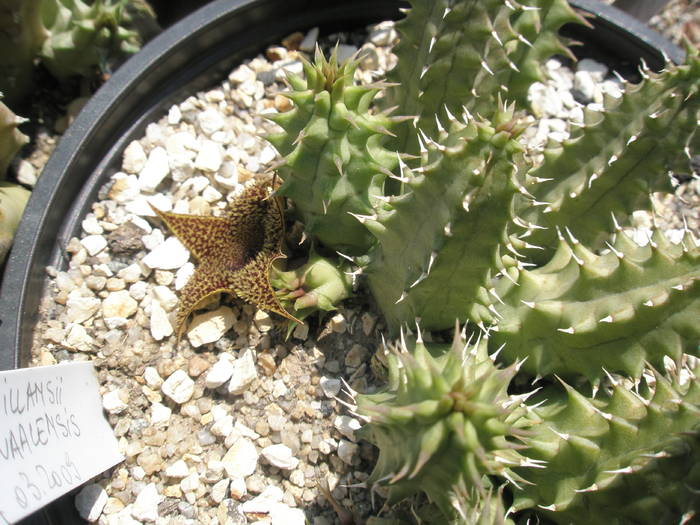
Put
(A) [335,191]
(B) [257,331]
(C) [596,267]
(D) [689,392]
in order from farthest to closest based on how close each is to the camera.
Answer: (B) [257,331]
(A) [335,191]
(C) [596,267]
(D) [689,392]

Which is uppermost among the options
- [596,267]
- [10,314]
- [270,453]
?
[596,267]

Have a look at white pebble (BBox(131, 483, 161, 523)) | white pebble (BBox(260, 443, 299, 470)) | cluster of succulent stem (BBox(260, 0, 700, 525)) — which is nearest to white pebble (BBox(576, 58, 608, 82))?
cluster of succulent stem (BBox(260, 0, 700, 525))

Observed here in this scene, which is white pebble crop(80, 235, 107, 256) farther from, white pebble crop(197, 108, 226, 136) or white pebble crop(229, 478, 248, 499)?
white pebble crop(229, 478, 248, 499)

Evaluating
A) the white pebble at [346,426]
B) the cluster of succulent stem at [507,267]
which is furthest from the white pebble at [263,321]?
the white pebble at [346,426]

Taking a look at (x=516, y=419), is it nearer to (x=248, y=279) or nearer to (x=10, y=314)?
(x=248, y=279)

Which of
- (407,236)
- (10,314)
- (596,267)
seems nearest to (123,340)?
(10,314)

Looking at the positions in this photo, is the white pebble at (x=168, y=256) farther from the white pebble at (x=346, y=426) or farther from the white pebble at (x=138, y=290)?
the white pebble at (x=346, y=426)
